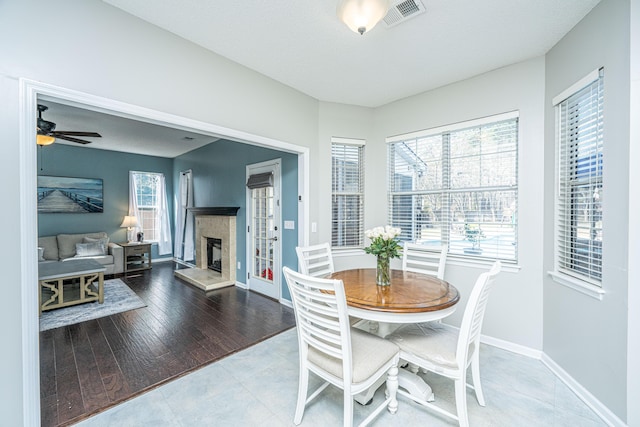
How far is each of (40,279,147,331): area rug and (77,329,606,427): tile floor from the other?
6.98 ft

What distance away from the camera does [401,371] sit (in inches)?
78.3

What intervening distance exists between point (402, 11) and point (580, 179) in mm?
1866

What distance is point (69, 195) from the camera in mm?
5582

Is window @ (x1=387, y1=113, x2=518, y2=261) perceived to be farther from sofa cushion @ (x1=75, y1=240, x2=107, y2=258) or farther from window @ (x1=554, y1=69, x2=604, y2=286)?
sofa cushion @ (x1=75, y1=240, x2=107, y2=258)

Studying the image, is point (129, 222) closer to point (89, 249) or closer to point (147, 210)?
point (147, 210)

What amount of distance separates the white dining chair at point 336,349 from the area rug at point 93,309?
323cm

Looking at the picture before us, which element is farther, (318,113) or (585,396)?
(318,113)

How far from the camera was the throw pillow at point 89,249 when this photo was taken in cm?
525

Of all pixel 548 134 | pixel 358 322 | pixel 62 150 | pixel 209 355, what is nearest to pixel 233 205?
pixel 209 355

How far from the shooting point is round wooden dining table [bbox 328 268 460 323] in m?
1.65

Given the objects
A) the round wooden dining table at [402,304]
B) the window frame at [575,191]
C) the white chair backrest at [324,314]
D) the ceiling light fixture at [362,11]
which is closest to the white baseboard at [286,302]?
the round wooden dining table at [402,304]

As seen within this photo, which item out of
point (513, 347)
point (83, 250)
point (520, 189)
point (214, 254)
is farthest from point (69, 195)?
point (513, 347)
